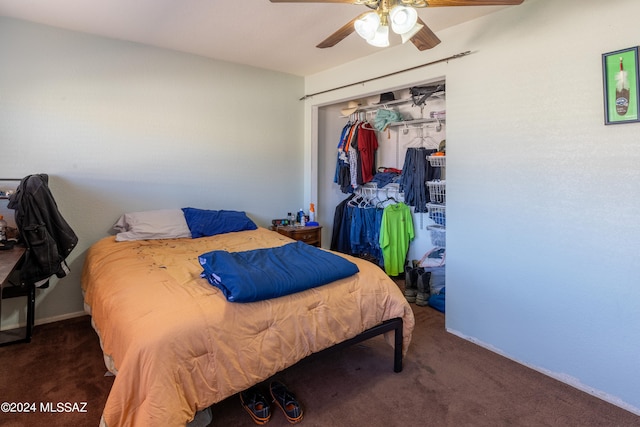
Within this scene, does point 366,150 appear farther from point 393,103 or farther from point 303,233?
point 303,233

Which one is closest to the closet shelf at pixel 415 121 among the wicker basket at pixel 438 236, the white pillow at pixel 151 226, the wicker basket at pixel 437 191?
the wicker basket at pixel 437 191

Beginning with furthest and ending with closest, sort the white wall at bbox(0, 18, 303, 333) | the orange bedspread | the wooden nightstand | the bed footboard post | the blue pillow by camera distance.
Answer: the wooden nightstand → the blue pillow → the white wall at bbox(0, 18, 303, 333) → the bed footboard post → the orange bedspread

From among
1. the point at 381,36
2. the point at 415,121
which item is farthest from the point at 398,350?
the point at 415,121

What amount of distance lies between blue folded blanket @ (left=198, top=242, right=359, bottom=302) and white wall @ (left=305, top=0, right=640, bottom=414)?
3.76ft

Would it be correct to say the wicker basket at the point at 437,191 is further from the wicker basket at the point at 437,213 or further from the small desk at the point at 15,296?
the small desk at the point at 15,296

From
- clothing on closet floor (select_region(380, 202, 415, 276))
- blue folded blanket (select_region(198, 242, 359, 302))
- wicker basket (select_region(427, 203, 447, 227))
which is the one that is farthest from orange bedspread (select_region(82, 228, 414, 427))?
clothing on closet floor (select_region(380, 202, 415, 276))

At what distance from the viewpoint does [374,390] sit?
79.0 inches

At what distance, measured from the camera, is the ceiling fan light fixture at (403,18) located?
162 cm

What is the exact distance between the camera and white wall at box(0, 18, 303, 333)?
268cm

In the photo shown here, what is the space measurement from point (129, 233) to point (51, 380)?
114 cm

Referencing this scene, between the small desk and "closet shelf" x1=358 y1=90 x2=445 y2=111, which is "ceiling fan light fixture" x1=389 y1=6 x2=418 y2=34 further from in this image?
the small desk

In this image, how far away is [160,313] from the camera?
4.82ft

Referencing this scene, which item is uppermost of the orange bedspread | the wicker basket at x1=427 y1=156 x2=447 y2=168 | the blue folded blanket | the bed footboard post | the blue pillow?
the wicker basket at x1=427 y1=156 x2=447 y2=168

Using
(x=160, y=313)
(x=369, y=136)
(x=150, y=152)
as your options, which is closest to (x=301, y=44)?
(x=369, y=136)
